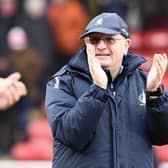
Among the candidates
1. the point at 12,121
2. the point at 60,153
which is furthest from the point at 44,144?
the point at 60,153

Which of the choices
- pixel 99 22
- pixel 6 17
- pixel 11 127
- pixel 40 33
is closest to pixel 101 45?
pixel 99 22

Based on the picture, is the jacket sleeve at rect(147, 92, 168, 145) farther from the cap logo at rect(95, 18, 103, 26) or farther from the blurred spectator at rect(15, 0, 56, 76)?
the blurred spectator at rect(15, 0, 56, 76)

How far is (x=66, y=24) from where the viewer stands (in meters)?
12.7

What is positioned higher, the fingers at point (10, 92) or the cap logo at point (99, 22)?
the cap logo at point (99, 22)

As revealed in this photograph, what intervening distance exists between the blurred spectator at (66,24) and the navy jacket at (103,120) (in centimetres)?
677

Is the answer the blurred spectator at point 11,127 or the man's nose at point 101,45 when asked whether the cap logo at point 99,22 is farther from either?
the blurred spectator at point 11,127

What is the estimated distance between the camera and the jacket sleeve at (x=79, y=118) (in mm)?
5508

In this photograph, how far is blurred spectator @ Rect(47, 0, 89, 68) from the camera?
12.6 meters

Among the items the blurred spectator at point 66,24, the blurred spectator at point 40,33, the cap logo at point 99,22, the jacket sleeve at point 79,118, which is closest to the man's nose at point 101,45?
the cap logo at point 99,22

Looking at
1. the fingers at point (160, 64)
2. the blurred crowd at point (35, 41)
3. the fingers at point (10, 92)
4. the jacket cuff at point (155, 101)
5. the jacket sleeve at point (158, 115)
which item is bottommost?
the blurred crowd at point (35, 41)

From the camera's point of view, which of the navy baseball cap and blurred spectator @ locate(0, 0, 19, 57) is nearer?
the navy baseball cap

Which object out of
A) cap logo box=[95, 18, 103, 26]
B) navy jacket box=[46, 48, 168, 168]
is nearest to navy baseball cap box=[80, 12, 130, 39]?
cap logo box=[95, 18, 103, 26]

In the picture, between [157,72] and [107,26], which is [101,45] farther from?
[157,72]

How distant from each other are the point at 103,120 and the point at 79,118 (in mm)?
213
